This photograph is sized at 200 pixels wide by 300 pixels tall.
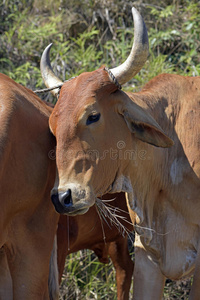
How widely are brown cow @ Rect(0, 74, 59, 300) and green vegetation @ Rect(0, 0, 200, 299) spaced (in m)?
2.23

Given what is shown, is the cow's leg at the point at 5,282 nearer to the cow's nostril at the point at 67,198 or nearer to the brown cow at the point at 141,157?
the brown cow at the point at 141,157

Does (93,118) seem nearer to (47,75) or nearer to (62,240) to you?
(47,75)

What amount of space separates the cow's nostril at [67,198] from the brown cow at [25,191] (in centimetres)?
38

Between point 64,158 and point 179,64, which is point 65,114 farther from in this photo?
point 179,64

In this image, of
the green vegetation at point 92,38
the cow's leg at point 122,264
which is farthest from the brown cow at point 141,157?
the green vegetation at point 92,38

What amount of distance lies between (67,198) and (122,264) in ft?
8.07

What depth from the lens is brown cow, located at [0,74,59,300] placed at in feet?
12.1

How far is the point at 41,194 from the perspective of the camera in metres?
3.90

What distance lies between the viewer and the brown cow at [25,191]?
3.69 m

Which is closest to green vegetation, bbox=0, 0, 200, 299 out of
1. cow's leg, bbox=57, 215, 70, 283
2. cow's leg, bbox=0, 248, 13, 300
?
cow's leg, bbox=57, 215, 70, 283

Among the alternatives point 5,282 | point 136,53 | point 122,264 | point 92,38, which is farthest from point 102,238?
point 92,38

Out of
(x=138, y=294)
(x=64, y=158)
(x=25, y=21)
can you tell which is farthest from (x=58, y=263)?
(x=25, y=21)

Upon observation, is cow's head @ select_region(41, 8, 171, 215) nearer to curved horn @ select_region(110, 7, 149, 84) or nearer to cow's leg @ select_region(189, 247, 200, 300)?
curved horn @ select_region(110, 7, 149, 84)

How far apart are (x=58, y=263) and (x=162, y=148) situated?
4.56ft
